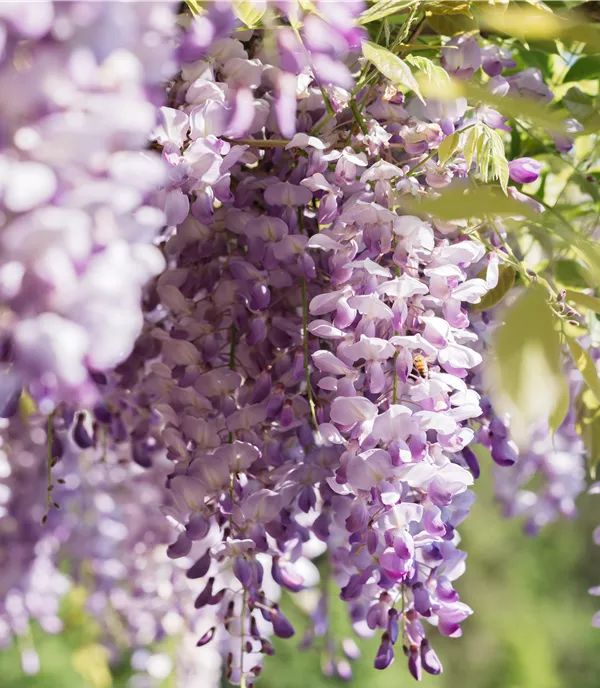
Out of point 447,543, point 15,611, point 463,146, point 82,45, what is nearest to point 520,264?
point 463,146

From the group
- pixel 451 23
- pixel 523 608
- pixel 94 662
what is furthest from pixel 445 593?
pixel 523 608

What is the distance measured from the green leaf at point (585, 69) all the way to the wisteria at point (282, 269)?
0.05 metres

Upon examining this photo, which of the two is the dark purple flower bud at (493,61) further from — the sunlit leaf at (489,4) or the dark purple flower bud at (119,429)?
the dark purple flower bud at (119,429)

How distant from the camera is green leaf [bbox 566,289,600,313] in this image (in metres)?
0.41

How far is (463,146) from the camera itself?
45 centimetres

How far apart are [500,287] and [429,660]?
0.23m

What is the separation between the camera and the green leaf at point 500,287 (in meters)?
0.52

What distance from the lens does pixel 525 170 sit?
490 millimetres

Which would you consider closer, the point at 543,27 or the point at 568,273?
the point at 543,27

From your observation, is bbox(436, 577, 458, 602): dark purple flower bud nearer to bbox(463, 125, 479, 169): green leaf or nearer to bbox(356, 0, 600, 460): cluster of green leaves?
bbox(356, 0, 600, 460): cluster of green leaves

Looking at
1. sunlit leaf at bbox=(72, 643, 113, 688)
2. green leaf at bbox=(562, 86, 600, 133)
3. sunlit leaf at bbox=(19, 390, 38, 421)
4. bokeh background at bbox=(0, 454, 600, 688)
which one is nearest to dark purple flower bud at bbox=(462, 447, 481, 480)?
green leaf at bbox=(562, 86, 600, 133)

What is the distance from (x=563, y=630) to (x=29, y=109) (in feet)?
14.8

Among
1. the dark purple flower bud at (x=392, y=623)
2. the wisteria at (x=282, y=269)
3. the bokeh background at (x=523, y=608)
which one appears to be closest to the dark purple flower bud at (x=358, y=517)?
the wisteria at (x=282, y=269)

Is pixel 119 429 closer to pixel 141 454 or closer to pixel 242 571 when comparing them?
pixel 141 454
